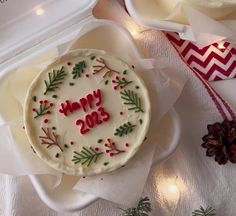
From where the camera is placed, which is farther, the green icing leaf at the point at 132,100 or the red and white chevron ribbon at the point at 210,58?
the red and white chevron ribbon at the point at 210,58

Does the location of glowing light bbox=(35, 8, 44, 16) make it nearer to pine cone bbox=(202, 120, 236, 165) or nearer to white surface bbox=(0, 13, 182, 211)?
white surface bbox=(0, 13, 182, 211)

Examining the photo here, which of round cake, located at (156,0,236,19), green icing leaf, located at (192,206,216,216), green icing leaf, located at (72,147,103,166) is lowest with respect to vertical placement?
green icing leaf, located at (192,206,216,216)

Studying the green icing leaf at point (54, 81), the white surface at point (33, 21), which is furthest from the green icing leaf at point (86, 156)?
the white surface at point (33, 21)

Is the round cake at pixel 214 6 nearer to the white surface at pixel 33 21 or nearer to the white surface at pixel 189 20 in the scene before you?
the white surface at pixel 189 20

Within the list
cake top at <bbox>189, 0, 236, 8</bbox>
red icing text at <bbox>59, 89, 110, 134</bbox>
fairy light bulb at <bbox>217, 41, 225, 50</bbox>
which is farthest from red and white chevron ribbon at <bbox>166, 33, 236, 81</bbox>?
red icing text at <bbox>59, 89, 110, 134</bbox>

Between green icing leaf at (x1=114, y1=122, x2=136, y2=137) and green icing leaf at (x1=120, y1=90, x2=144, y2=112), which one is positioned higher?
green icing leaf at (x1=120, y1=90, x2=144, y2=112)

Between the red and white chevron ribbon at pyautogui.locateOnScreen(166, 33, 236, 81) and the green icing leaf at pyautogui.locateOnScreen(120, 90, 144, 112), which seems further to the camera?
the red and white chevron ribbon at pyautogui.locateOnScreen(166, 33, 236, 81)
